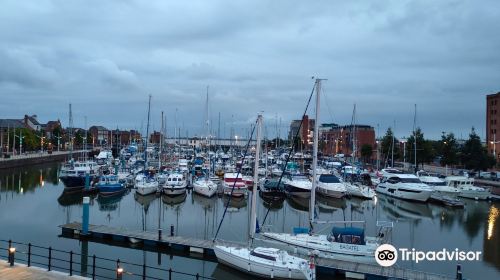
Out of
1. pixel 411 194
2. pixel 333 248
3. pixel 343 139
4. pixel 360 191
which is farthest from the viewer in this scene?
pixel 343 139

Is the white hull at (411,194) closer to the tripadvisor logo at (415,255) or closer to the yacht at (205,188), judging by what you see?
the tripadvisor logo at (415,255)

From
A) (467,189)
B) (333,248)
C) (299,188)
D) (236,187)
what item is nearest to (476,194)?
(467,189)

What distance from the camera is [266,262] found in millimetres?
21391

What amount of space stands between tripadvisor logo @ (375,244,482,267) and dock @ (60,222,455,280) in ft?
1.54

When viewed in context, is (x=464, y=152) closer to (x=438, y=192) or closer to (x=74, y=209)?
(x=438, y=192)

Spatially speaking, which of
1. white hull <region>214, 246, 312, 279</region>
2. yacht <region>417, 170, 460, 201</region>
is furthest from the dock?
yacht <region>417, 170, 460, 201</region>

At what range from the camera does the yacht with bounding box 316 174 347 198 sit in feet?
168

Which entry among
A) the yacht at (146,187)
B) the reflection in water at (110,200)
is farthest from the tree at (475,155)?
the reflection in water at (110,200)

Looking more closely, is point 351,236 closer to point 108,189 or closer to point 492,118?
point 108,189

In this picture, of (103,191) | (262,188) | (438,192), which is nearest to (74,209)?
(103,191)

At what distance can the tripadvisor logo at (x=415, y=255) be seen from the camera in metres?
22.0

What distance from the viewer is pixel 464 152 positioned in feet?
232

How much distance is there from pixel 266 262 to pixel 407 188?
35078 mm

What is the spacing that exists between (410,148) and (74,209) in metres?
64.8
